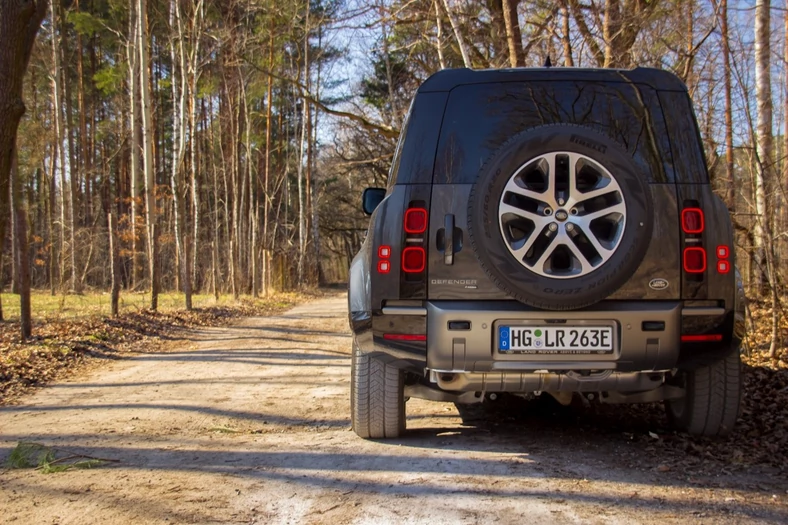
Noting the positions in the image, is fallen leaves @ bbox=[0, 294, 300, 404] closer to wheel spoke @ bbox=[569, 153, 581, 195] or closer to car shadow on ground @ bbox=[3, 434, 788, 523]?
car shadow on ground @ bbox=[3, 434, 788, 523]

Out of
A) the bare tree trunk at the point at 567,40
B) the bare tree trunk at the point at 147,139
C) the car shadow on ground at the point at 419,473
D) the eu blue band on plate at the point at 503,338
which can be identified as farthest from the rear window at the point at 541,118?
the bare tree trunk at the point at 147,139

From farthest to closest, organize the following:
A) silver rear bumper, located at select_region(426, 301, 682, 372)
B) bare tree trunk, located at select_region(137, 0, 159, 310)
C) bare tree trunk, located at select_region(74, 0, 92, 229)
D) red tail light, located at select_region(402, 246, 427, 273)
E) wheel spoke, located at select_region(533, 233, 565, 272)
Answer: bare tree trunk, located at select_region(74, 0, 92, 229), bare tree trunk, located at select_region(137, 0, 159, 310), red tail light, located at select_region(402, 246, 427, 273), silver rear bumper, located at select_region(426, 301, 682, 372), wheel spoke, located at select_region(533, 233, 565, 272)

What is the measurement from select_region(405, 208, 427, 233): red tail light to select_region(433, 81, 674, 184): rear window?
0.67 feet

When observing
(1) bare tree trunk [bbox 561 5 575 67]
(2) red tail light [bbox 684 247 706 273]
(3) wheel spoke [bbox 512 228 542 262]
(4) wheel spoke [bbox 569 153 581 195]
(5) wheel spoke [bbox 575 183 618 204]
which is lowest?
(2) red tail light [bbox 684 247 706 273]

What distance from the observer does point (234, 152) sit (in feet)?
74.8

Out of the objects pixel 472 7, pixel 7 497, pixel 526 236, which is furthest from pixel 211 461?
pixel 472 7

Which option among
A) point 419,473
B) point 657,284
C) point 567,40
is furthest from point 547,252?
point 567,40

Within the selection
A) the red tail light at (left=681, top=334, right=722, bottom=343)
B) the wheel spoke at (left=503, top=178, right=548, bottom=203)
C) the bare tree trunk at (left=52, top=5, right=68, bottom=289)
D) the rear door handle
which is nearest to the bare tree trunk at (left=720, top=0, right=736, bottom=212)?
the red tail light at (left=681, top=334, right=722, bottom=343)

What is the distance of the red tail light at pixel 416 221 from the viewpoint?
143 inches

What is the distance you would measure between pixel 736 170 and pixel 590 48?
3.51 metres

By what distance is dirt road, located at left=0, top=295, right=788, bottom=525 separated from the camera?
2887mm

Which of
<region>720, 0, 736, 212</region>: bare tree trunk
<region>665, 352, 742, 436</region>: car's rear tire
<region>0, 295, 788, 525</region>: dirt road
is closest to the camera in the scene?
<region>0, 295, 788, 525</region>: dirt road

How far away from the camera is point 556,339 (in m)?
3.55

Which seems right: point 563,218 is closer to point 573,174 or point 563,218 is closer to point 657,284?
point 573,174
